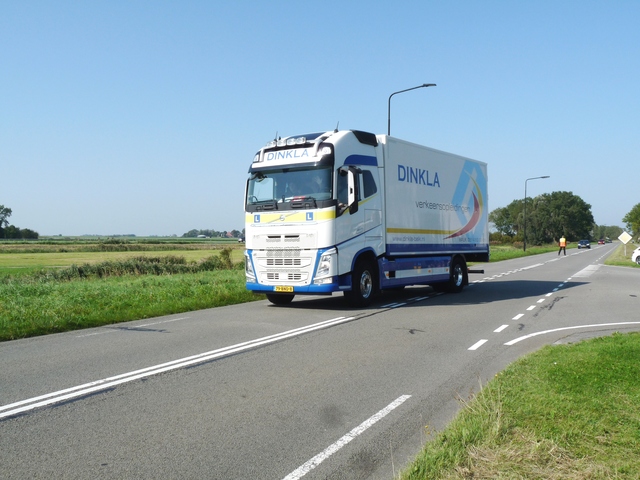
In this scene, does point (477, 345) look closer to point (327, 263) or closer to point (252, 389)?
point (252, 389)

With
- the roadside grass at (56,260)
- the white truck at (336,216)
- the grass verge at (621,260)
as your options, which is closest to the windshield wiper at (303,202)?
the white truck at (336,216)

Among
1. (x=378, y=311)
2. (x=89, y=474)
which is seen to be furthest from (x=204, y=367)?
(x=378, y=311)

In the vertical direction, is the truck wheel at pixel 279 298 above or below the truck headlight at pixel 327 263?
below

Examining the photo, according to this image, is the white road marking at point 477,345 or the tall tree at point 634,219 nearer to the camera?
the white road marking at point 477,345

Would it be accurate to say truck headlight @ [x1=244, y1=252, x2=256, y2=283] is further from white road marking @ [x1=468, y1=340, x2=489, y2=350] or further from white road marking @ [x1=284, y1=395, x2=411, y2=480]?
white road marking @ [x1=284, y1=395, x2=411, y2=480]

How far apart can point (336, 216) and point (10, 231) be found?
14086 cm

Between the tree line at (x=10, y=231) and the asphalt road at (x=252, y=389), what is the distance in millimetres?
139398

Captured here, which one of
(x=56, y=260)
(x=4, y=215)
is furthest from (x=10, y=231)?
(x=56, y=260)

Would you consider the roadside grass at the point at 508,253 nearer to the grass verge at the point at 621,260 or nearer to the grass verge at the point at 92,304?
the grass verge at the point at 621,260

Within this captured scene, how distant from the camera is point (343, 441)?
15.6ft

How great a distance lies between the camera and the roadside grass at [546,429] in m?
3.88

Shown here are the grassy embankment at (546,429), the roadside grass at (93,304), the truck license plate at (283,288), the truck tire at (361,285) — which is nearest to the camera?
the grassy embankment at (546,429)

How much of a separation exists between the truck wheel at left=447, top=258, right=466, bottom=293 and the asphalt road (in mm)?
5571

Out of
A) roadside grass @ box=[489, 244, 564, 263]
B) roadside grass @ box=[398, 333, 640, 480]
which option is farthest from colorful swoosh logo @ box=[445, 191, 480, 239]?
roadside grass @ box=[489, 244, 564, 263]
